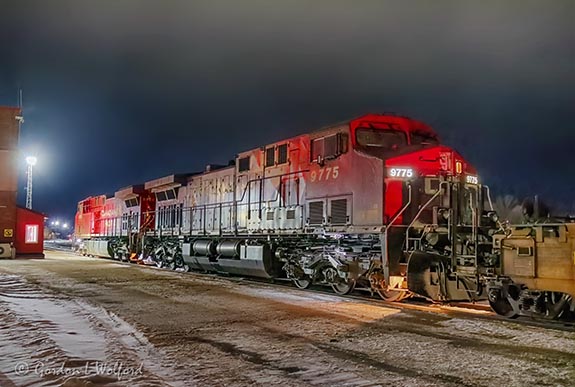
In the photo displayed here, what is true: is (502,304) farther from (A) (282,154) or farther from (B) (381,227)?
(A) (282,154)

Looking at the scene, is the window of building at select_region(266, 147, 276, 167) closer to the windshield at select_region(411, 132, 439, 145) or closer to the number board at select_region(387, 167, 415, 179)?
the windshield at select_region(411, 132, 439, 145)

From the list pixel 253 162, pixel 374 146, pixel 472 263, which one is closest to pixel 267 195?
pixel 253 162

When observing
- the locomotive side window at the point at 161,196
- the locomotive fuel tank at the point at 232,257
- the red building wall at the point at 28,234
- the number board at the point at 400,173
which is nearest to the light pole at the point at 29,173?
the red building wall at the point at 28,234

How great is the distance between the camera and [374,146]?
42.3ft

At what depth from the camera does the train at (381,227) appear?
899 centimetres

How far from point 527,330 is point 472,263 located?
2004mm

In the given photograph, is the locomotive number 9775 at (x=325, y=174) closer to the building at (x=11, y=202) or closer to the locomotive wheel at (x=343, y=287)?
the locomotive wheel at (x=343, y=287)

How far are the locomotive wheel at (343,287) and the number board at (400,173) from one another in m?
2.64

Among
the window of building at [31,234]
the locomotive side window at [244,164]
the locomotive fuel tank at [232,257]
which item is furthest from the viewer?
the window of building at [31,234]

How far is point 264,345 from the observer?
290 inches

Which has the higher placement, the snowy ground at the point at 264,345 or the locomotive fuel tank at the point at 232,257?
the locomotive fuel tank at the point at 232,257

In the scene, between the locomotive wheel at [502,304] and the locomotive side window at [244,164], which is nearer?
the locomotive wheel at [502,304]

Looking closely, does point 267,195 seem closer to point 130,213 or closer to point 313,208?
point 313,208

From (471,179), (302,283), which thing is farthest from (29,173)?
(471,179)
